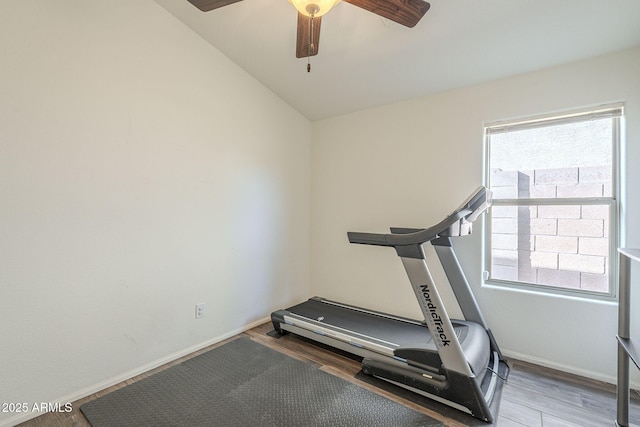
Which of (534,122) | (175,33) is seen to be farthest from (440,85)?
(175,33)

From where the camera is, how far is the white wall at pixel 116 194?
1497 millimetres

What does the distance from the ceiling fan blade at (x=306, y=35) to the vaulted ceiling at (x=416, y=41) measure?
1.45 ft

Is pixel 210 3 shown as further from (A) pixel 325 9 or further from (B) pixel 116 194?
(B) pixel 116 194

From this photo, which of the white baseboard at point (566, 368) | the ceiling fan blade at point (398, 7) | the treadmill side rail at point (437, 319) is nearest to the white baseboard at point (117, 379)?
the treadmill side rail at point (437, 319)

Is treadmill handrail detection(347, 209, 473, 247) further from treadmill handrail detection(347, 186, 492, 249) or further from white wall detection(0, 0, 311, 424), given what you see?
white wall detection(0, 0, 311, 424)

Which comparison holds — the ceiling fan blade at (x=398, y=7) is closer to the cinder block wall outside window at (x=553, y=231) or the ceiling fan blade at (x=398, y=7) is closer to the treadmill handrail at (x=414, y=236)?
the treadmill handrail at (x=414, y=236)

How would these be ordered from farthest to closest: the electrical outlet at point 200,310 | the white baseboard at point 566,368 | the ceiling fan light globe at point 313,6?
the electrical outlet at point 200,310, the white baseboard at point 566,368, the ceiling fan light globe at point 313,6

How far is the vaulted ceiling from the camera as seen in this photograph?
165cm

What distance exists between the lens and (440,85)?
2.37 metres

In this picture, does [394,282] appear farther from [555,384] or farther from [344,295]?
[555,384]

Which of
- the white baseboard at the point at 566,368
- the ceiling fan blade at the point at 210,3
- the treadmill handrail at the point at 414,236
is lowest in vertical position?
the white baseboard at the point at 566,368

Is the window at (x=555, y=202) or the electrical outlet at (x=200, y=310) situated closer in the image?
the window at (x=555, y=202)

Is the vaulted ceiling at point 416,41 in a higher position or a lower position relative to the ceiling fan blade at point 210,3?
higher

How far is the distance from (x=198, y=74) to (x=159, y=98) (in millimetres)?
426
